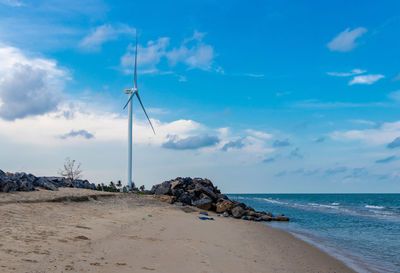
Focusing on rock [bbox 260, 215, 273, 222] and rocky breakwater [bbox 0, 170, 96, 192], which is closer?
rocky breakwater [bbox 0, 170, 96, 192]

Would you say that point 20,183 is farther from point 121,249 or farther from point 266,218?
point 266,218

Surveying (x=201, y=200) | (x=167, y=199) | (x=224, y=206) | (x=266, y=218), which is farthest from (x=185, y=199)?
(x=266, y=218)

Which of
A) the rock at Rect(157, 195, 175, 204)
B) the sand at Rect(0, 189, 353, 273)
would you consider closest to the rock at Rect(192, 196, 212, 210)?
the rock at Rect(157, 195, 175, 204)

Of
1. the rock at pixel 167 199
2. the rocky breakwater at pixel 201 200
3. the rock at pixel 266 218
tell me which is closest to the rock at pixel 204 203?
the rocky breakwater at pixel 201 200

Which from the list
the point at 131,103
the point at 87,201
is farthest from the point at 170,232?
the point at 131,103

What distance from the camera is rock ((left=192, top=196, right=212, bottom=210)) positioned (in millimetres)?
Result: 33938

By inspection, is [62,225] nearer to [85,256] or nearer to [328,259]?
[85,256]

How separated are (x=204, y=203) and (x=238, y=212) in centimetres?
369

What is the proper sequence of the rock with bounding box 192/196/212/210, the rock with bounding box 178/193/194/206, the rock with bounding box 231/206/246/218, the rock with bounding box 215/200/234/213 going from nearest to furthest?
the rock with bounding box 231/206/246/218 → the rock with bounding box 192/196/212/210 → the rock with bounding box 215/200/234/213 → the rock with bounding box 178/193/194/206

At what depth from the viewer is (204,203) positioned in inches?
1340

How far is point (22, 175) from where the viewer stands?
24812mm

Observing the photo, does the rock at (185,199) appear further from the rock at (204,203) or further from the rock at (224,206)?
the rock at (224,206)

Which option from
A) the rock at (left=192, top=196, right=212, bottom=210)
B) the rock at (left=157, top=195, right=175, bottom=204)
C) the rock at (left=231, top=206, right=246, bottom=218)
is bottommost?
the rock at (left=231, top=206, right=246, bottom=218)

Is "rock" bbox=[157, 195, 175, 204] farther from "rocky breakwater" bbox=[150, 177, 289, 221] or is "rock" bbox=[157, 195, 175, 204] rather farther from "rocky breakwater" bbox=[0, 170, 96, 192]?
"rocky breakwater" bbox=[0, 170, 96, 192]
